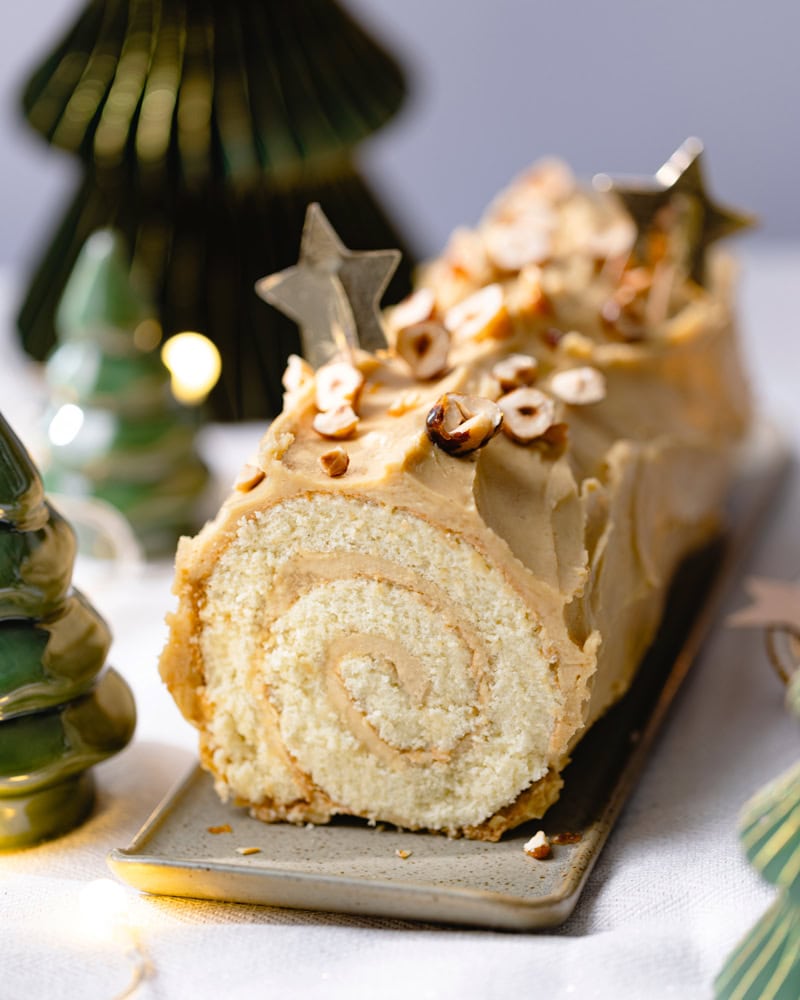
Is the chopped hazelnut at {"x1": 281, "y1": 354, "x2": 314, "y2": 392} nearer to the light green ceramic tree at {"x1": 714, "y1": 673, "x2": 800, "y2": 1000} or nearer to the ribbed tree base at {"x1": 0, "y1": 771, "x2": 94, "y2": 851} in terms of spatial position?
the ribbed tree base at {"x1": 0, "y1": 771, "x2": 94, "y2": 851}

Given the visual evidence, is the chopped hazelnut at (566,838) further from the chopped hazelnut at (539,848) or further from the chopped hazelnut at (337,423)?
the chopped hazelnut at (337,423)

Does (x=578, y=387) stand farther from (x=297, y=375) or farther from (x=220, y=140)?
(x=220, y=140)

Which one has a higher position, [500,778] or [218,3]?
[218,3]

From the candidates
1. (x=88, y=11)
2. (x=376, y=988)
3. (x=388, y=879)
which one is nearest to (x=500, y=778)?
(x=388, y=879)

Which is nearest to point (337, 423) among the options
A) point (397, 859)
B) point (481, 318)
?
point (481, 318)

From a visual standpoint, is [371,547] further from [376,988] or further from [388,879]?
[376,988]
